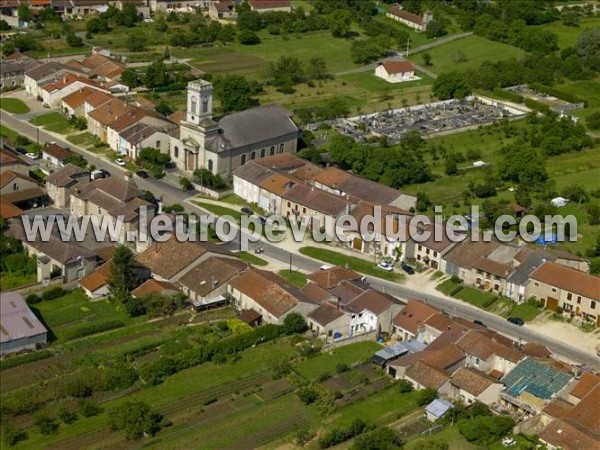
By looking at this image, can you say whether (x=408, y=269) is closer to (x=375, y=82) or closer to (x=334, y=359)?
(x=334, y=359)

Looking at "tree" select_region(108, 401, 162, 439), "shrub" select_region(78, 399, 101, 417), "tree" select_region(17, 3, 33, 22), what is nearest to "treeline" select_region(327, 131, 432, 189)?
"shrub" select_region(78, 399, 101, 417)

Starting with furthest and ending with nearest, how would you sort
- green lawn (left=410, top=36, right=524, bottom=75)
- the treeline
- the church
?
green lawn (left=410, top=36, right=524, bottom=75), the church, the treeline

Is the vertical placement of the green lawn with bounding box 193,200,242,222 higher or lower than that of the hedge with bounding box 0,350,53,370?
lower

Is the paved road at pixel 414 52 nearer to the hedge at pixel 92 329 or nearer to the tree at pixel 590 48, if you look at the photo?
the tree at pixel 590 48

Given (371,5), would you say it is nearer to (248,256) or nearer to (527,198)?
(527,198)

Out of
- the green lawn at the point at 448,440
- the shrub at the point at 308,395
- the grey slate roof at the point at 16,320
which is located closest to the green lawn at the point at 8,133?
the grey slate roof at the point at 16,320

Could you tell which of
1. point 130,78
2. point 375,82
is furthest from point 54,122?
point 375,82

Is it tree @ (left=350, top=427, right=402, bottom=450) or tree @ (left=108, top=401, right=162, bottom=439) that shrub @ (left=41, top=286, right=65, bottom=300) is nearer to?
tree @ (left=108, top=401, right=162, bottom=439)
